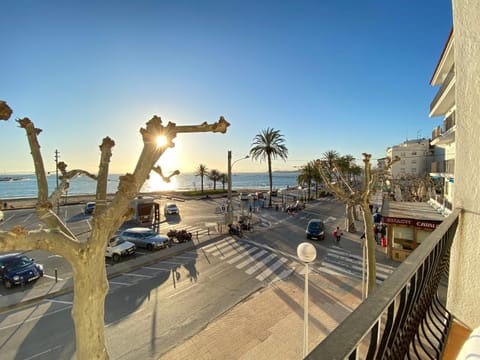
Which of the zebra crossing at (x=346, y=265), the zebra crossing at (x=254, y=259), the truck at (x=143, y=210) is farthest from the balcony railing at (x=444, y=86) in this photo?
the truck at (x=143, y=210)

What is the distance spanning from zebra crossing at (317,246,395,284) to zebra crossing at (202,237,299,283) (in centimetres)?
196

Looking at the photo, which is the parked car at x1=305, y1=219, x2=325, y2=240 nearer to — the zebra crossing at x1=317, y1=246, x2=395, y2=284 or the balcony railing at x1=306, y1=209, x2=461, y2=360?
the zebra crossing at x1=317, y1=246, x2=395, y2=284

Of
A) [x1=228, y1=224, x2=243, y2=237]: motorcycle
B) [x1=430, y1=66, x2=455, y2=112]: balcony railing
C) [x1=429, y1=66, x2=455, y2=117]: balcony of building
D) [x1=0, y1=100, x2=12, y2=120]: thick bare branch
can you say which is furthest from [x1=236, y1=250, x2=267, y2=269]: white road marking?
[x1=430, y1=66, x2=455, y2=112]: balcony railing

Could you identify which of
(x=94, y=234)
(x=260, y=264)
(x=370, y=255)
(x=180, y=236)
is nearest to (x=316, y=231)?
(x=260, y=264)

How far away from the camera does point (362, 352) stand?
21.5ft

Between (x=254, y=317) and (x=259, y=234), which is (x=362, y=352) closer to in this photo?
(x=254, y=317)

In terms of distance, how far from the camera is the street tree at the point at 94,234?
4.09 m

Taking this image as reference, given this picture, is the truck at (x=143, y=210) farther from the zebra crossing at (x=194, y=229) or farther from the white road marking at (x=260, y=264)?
the white road marking at (x=260, y=264)

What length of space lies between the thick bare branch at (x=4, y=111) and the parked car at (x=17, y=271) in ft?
43.5

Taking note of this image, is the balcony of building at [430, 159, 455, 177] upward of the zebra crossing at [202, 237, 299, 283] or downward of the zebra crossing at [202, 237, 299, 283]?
upward

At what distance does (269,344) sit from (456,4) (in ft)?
30.2

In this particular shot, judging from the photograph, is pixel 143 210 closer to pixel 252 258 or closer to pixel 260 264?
pixel 252 258

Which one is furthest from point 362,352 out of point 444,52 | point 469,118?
point 444,52

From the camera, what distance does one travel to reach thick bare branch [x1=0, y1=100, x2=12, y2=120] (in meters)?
3.34
